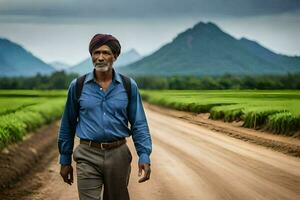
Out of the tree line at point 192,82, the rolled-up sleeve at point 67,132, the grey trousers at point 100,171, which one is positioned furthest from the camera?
the tree line at point 192,82

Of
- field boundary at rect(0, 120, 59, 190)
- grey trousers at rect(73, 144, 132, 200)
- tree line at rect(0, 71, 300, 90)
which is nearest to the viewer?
grey trousers at rect(73, 144, 132, 200)

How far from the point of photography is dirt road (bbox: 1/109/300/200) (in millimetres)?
9328

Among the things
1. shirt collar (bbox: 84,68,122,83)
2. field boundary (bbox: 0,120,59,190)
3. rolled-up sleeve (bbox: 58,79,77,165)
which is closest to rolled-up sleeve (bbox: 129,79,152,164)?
shirt collar (bbox: 84,68,122,83)

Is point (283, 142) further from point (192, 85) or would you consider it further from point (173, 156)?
point (192, 85)

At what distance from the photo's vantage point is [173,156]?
14.6m

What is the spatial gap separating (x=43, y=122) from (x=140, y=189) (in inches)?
575

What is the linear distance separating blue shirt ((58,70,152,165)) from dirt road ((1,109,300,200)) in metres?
3.89

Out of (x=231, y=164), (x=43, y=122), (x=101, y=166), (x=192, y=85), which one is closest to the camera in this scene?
(x=101, y=166)

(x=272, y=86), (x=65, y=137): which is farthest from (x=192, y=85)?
(x=65, y=137)

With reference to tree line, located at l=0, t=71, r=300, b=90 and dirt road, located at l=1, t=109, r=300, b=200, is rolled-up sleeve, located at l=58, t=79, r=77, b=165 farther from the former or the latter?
tree line, located at l=0, t=71, r=300, b=90

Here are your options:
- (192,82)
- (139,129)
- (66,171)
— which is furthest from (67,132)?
(192,82)

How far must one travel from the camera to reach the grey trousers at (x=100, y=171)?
5.06 m

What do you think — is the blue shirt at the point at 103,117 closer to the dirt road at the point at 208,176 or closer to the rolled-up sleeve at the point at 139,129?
the rolled-up sleeve at the point at 139,129

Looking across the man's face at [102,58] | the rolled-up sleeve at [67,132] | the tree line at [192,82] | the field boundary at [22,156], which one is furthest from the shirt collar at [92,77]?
the tree line at [192,82]
